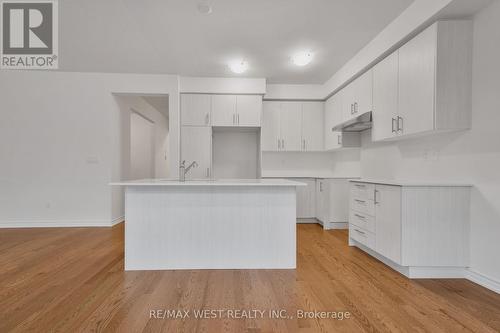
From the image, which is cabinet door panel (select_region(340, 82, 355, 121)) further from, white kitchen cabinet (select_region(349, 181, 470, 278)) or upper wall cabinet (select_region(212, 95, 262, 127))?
white kitchen cabinet (select_region(349, 181, 470, 278))

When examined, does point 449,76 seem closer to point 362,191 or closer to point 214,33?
point 362,191

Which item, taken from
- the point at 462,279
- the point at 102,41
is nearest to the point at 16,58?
the point at 102,41

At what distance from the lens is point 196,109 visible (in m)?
4.63

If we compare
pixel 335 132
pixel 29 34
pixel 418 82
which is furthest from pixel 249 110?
pixel 29 34

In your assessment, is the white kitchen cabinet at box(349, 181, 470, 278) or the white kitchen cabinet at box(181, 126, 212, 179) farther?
the white kitchen cabinet at box(181, 126, 212, 179)

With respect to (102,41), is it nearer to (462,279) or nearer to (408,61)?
(408,61)

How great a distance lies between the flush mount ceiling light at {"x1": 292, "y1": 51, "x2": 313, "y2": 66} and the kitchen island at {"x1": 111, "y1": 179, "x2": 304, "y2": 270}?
2.08 metres

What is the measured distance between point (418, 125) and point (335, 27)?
1.45m

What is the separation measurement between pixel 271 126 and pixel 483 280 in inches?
144

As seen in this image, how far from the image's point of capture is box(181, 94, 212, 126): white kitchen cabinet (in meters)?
4.62

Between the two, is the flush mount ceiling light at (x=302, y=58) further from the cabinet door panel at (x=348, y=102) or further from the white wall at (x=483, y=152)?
the white wall at (x=483, y=152)

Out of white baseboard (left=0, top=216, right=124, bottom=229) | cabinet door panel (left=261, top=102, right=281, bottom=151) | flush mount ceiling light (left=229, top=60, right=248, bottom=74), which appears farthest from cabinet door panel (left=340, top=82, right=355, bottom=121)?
white baseboard (left=0, top=216, right=124, bottom=229)

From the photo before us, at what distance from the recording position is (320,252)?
124 inches

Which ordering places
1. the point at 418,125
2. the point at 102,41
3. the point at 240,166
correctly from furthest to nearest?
1. the point at 240,166
2. the point at 102,41
3. the point at 418,125
